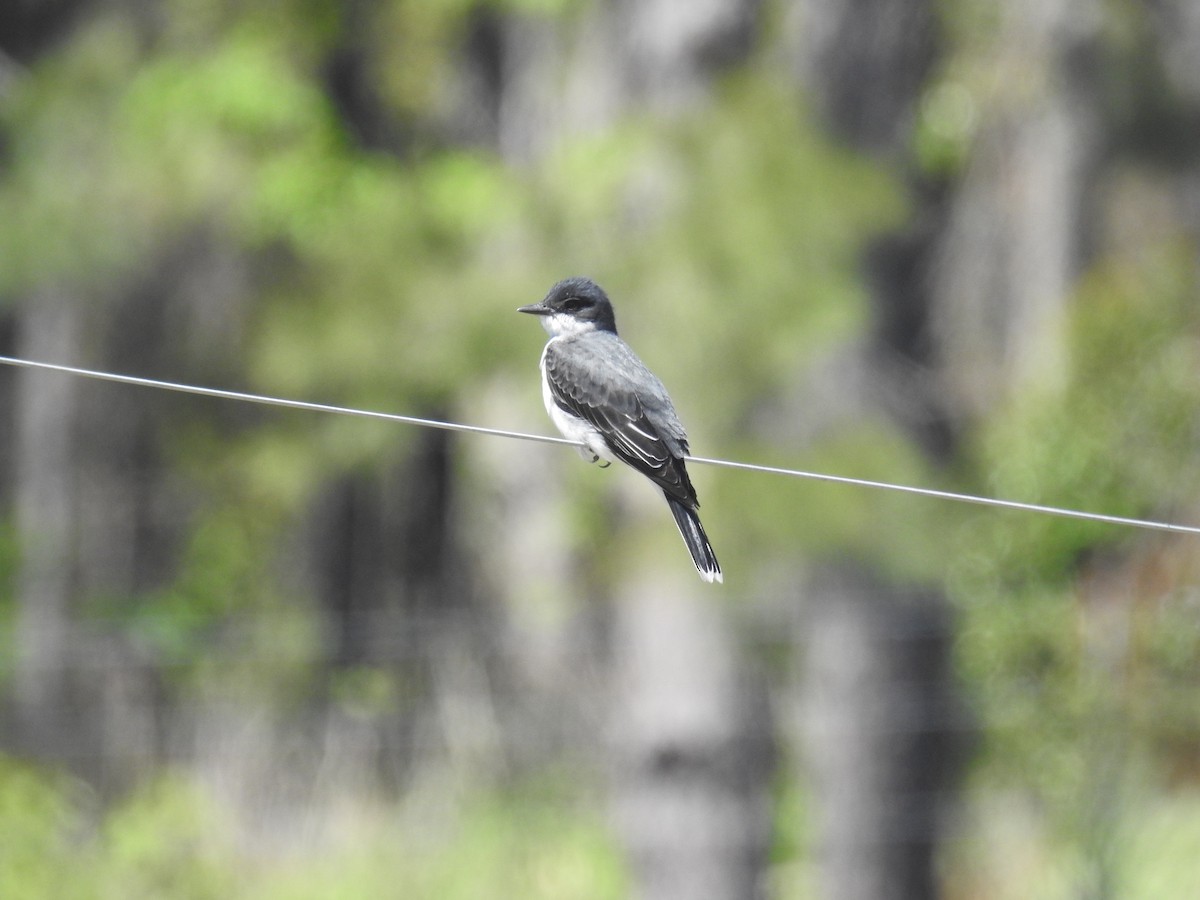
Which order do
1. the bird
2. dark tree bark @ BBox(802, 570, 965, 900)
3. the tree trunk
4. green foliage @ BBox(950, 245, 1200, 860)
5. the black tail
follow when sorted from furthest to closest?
the tree trunk, dark tree bark @ BBox(802, 570, 965, 900), green foliage @ BBox(950, 245, 1200, 860), the bird, the black tail

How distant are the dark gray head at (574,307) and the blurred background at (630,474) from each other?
2082 millimetres

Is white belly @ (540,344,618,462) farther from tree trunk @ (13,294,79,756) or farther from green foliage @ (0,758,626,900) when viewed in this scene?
tree trunk @ (13,294,79,756)

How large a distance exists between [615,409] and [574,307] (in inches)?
33.2

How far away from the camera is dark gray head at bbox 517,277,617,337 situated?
579cm

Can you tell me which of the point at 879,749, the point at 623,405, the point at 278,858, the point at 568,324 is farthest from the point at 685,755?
the point at 623,405

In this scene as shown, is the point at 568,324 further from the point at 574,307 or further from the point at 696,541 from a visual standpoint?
the point at 696,541

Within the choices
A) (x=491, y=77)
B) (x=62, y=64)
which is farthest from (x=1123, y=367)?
(x=491, y=77)

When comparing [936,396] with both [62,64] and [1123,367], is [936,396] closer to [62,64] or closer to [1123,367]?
[1123,367]

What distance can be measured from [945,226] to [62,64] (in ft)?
24.6

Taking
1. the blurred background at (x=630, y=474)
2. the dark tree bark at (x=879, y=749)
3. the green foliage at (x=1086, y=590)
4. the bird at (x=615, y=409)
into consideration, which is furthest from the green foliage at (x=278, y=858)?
the bird at (x=615, y=409)

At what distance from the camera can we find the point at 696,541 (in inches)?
184

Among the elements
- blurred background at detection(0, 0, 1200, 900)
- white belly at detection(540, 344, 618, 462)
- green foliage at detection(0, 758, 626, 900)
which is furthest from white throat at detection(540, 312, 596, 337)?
green foliage at detection(0, 758, 626, 900)

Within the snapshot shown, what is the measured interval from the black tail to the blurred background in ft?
9.83

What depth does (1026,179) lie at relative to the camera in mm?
15391
